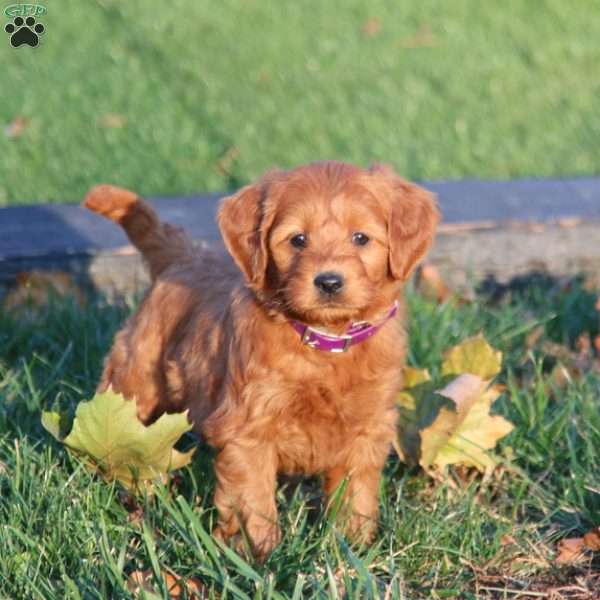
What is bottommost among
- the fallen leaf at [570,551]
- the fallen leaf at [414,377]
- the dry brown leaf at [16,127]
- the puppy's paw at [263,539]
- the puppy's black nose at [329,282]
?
the fallen leaf at [570,551]

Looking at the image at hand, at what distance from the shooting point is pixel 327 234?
344 centimetres

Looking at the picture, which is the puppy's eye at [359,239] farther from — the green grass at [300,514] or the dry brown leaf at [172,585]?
the dry brown leaf at [172,585]

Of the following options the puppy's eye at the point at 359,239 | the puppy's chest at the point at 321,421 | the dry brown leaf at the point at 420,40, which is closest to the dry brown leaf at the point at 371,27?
the dry brown leaf at the point at 420,40

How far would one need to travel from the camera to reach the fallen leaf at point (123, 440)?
337 centimetres

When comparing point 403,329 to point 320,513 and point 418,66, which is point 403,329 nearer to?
point 320,513

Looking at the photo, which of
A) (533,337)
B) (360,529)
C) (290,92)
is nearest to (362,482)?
(360,529)

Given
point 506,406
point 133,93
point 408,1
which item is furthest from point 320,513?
point 408,1

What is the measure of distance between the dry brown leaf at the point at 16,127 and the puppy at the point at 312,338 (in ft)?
14.2

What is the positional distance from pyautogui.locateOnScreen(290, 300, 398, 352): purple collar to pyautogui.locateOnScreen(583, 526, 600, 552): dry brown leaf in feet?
2.87

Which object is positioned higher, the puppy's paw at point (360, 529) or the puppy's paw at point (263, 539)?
the puppy's paw at point (263, 539)

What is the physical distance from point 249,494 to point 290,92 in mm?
5767

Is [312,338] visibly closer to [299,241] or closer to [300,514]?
[299,241]

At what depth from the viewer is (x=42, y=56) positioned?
9281 mm

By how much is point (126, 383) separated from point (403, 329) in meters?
0.97
